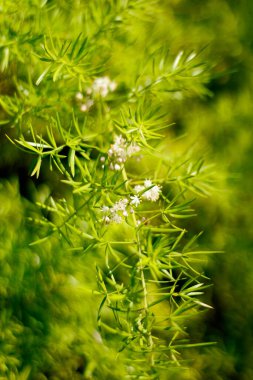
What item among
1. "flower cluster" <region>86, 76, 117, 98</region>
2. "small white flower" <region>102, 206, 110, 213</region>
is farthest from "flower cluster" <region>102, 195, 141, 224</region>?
"flower cluster" <region>86, 76, 117, 98</region>

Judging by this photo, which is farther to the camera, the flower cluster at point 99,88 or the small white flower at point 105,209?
the flower cluster at point 99,88

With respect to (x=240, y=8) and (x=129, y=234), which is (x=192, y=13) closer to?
(x=240, y=8)

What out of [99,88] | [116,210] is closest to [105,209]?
[116,210]

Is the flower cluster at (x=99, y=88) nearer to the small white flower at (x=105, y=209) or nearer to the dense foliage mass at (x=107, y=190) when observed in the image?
the dense foliage mass at (x=107, y=190)

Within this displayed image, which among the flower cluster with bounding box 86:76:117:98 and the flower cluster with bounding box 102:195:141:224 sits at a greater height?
the flower cluster with bounding box 86:76:117:98

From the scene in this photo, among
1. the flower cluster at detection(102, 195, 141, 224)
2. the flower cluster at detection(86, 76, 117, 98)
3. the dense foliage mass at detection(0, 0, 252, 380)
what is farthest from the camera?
the flower cluster at detection(86, 76, 117, 98)

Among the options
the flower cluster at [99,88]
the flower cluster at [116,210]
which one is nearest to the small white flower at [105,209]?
the flower cluster at [116,210]

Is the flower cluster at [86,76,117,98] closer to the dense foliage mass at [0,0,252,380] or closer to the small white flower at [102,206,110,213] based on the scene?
the dense foliage mass at [0,0,252,380]

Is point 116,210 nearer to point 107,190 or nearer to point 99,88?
point 107,190
